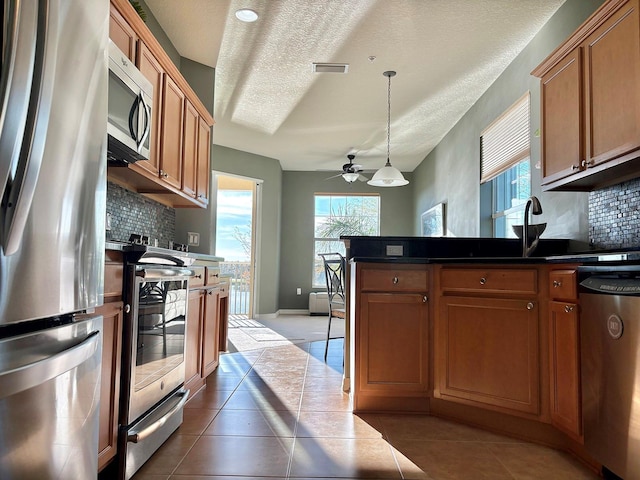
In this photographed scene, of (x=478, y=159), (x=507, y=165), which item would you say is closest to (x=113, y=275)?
(x=507, y=165)

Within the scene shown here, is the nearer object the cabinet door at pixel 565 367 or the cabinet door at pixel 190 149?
the cabinet door at pixel 565 367

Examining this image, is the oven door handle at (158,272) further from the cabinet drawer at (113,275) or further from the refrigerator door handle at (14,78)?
the refrigerator door handle at (14,78)

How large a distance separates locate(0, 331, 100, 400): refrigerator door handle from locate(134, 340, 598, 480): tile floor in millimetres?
1074

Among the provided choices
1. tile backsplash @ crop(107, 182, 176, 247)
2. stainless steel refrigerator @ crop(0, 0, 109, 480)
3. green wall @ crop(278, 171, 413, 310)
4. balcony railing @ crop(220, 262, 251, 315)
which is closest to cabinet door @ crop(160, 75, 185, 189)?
tile backsplash @ crop(107, 182, 176, 247)

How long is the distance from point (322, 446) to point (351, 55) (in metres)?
3.13

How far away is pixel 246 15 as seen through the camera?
3061 mm

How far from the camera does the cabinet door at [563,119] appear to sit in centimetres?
224

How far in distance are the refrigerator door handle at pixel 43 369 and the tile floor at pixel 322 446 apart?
1.07 m

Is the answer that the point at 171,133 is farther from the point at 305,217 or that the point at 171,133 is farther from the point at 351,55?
the point at 305,217

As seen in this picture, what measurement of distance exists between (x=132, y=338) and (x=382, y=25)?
112 inches

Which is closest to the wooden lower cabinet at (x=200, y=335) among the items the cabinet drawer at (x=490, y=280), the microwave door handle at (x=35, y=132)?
the cabinet drawer at (x=490, y=280)

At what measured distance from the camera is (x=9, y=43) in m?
0.66

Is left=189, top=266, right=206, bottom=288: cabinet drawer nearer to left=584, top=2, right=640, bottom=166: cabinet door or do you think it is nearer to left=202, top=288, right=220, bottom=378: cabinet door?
left=202, top=288, right=220, bottom=378: cabinet door

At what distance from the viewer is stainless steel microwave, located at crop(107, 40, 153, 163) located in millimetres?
1911
